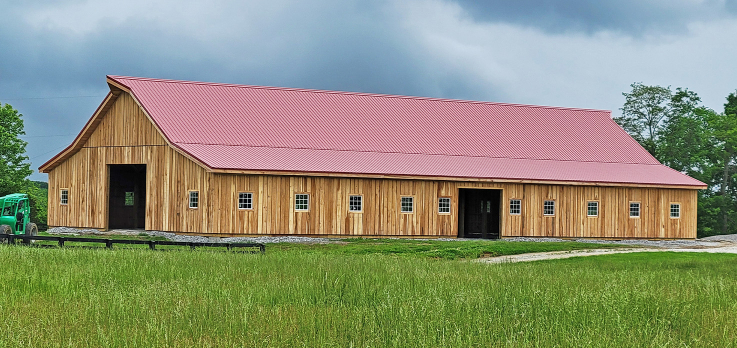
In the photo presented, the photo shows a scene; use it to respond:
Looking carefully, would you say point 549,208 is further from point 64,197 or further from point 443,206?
point 64,197

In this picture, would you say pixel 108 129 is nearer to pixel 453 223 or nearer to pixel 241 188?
pixel 241 188

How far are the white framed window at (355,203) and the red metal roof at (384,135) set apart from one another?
1.11m

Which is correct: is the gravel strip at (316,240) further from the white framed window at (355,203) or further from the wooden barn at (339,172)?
the white framed window at (355,203)

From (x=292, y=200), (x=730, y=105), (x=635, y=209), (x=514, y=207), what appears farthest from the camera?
(x=730, y=105)

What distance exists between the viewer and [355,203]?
33312mm

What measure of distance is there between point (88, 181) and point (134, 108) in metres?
3.85

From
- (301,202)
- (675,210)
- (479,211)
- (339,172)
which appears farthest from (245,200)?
(675,210)

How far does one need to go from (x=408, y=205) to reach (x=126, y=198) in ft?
45.8

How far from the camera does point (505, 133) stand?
41.6 m

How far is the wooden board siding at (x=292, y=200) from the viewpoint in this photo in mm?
31719

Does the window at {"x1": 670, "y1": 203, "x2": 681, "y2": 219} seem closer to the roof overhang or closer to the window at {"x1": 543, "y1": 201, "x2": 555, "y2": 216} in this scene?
the window at {"x1": 543, "y1": 201, "x2": 555, "y2": 216}

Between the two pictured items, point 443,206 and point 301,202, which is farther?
point 443,206

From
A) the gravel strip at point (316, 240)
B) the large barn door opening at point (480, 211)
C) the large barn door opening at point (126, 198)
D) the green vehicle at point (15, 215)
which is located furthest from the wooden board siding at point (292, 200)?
the green vehicle at point (15, 215)

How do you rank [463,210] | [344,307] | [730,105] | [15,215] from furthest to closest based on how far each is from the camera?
[730,105] → [463,210] → [15,215] → [344,307]
